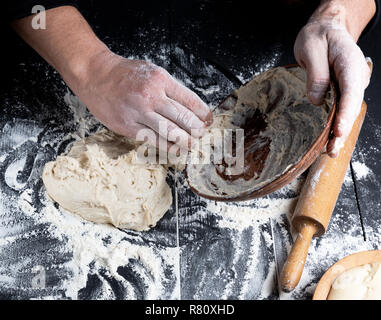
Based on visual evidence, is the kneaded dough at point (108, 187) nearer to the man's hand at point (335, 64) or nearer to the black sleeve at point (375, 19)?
the man's hand at point (335, 64)

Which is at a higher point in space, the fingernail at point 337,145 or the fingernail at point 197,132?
the fingernail at point 197,132

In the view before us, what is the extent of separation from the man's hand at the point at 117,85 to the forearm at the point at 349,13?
19.2 inches

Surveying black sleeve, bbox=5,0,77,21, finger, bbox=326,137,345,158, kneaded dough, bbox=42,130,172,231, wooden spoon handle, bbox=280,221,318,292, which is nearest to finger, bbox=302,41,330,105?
finger, bbox=326,137,345,158

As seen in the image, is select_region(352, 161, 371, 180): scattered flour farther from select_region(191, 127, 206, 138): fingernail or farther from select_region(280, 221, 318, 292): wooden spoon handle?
select_region(191, 127, 206, 138): fingernail

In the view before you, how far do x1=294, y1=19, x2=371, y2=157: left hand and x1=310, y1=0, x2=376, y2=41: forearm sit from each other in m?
0.06

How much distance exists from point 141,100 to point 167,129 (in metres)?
0.11

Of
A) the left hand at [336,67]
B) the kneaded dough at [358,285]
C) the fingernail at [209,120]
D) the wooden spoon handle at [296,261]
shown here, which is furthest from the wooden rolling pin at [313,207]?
the fingernail at [209,120]

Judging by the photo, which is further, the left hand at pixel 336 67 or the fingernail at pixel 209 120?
the fingernail at pixel 209 120

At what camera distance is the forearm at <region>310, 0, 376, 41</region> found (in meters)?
1.39

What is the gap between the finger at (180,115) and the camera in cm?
126

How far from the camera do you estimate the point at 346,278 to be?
126cm

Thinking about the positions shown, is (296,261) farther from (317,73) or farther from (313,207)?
(317,73)

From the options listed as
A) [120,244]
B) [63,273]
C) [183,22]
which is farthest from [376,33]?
[63,273]

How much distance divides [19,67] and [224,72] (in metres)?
0.77
